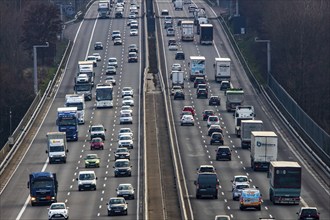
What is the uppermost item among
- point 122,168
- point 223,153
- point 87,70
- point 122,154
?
point 122,168

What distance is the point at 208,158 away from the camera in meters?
124

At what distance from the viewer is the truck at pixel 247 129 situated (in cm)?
12788

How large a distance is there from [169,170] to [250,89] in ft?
183

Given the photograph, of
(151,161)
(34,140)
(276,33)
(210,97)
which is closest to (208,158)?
(151,161)

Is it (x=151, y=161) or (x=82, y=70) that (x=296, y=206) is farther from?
(x=82, y=70)

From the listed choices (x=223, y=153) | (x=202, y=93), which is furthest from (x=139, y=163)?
(x=202, y=93)

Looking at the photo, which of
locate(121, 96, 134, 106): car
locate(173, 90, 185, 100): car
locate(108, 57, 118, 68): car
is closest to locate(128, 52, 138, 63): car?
locate(108, 57, 118, 68): car

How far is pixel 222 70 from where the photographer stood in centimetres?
17300

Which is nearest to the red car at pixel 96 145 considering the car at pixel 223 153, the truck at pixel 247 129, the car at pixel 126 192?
the car at pixel 223 153

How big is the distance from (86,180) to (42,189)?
747 cm

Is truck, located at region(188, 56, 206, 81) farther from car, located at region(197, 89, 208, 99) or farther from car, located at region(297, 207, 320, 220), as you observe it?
car, located at region(297, 207, 320, 220)

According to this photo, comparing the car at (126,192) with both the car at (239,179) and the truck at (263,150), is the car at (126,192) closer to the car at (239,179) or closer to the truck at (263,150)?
the car at (239,179)

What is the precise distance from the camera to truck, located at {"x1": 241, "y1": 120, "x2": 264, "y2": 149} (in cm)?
12788

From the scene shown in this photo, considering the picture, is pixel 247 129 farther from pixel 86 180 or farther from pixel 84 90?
pixel 84 90
